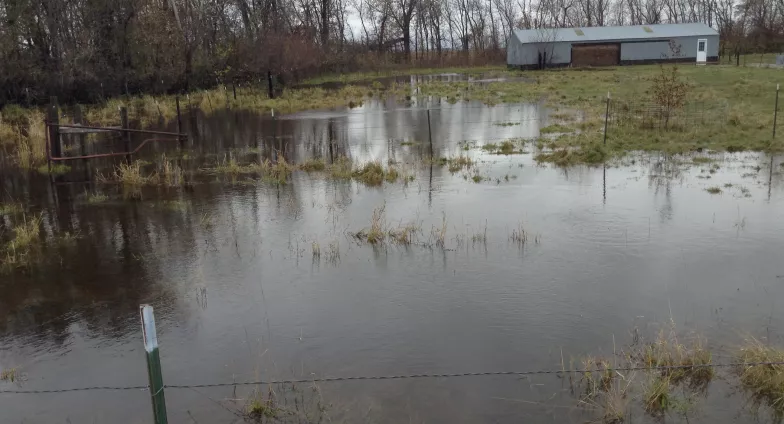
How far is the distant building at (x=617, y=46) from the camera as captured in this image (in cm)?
4869

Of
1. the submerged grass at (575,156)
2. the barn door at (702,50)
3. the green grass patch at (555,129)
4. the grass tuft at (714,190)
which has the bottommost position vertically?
the grass tuft at (714,190)

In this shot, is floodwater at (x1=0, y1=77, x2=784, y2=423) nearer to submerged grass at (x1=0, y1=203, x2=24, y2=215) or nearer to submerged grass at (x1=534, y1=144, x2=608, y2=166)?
submerged grass at (x1=0, y1=203, x2=24, y2=215)

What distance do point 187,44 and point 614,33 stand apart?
31661mm

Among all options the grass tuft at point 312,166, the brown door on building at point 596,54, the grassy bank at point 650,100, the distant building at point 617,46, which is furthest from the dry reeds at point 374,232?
the brown door on building at point 596,54

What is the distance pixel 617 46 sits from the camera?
1978 inches

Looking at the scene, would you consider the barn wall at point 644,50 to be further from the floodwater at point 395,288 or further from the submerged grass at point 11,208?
the submerged grass at point 11,208

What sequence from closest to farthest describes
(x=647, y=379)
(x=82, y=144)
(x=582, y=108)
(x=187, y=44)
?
(x=647, y=379)
(x=82, y=144)
(x=582, y=108)
(x=187, y=44)

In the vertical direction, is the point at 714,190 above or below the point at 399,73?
below

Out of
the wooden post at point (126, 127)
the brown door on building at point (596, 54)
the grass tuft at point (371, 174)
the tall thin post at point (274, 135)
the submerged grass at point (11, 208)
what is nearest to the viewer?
the submerged grass at point (11, 208)

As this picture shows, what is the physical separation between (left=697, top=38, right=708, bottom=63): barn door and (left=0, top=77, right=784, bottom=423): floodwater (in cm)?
3903

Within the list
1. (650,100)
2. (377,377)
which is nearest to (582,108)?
(650,100)

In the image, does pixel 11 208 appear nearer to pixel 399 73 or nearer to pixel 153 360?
pixel 153 360

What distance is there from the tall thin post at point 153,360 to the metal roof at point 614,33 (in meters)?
50.0

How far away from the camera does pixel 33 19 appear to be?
33.3 m
